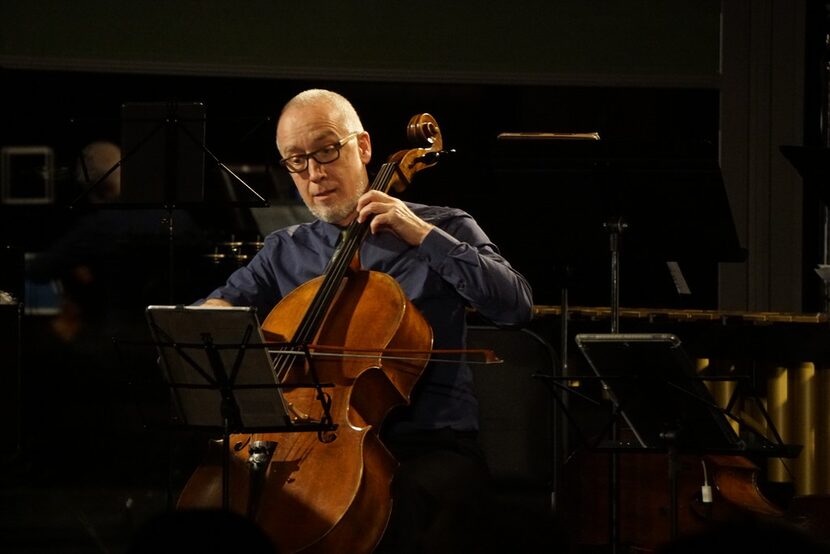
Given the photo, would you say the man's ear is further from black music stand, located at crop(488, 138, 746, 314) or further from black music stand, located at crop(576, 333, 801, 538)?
black music stand, located at crop(576, 333, 801, 538)

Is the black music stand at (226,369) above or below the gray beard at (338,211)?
below

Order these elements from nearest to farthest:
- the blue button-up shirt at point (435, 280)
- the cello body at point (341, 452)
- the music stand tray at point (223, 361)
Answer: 1. the music stand tray at point (223, 361)
2. the cello body at point (341, 452)
3. the blue button-up shirt at point (435, 280)

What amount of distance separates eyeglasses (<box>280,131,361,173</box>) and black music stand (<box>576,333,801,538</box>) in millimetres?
972

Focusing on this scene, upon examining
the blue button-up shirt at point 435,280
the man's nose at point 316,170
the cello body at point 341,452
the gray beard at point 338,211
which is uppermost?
the man's nose at point 316,170

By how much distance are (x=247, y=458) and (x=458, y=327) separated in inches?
29.6

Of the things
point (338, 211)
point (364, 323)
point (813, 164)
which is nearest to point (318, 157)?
point (338, 211)

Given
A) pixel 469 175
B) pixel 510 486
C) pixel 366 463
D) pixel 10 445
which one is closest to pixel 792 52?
pixel 469 175

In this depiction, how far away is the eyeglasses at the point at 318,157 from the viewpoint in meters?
3.47

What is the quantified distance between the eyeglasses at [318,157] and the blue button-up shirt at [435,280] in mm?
183

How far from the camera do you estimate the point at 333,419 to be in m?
2.88

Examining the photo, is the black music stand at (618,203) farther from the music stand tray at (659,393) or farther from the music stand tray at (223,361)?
the music stand tray at (223,361)

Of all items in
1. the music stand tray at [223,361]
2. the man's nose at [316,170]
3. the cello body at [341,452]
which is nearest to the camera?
the music stand tray at [223,361]

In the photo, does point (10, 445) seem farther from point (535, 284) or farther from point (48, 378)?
point (48, 378)

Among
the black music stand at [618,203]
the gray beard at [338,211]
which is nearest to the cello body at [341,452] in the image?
the gray beard at [338,211]
